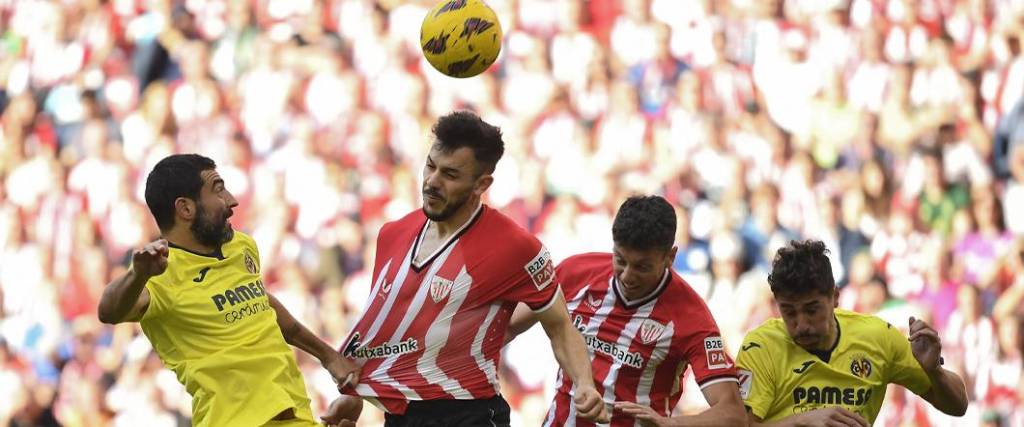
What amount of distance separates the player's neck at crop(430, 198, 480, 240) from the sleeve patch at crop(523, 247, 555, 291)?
25 cm

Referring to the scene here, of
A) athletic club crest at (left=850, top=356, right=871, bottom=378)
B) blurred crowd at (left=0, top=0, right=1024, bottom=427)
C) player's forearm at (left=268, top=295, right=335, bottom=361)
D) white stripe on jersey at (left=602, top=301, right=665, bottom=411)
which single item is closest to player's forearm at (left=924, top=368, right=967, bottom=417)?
athletic club crest at (left=850, top=356, right=871, bottom=378)

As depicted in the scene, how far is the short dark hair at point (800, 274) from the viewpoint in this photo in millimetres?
4477

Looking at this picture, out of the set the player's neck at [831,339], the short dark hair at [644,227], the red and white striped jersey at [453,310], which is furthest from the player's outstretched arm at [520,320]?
the player's neck at [831,339]

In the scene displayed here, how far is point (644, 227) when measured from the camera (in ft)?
14.7

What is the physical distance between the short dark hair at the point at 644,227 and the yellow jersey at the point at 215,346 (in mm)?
1137

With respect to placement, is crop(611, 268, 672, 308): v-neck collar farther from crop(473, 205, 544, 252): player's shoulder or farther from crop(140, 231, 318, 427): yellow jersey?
crop(140, 231, 318, 427): yellow jersey

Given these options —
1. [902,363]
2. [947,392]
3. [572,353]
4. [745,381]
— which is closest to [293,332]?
[572,353]

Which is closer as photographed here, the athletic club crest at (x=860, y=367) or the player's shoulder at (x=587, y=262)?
the athletic club crest at (x=860, y=367)

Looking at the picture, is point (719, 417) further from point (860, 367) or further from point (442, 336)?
point (442, 336)

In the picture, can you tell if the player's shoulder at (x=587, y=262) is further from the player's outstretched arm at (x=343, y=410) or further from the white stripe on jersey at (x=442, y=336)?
the player's outstretched arm at (x=343, y=410)

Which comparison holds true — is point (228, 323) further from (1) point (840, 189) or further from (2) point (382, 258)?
(1) point (840, 189)

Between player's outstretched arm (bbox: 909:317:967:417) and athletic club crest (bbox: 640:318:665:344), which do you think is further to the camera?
athletic club crest (bbox: 640:318:665:344)

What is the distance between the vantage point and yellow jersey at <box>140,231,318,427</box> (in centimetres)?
441

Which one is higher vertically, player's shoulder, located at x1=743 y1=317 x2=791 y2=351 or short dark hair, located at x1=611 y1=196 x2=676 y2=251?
short dark hair, located at x1=611 y1=196 x2=676 y2=251
